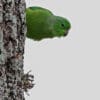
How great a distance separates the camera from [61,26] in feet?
20.9

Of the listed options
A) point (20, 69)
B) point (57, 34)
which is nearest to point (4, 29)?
point (20, 69)

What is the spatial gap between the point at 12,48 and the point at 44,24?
3024mm

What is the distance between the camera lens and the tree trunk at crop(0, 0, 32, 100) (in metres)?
2.95

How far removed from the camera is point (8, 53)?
9.89 feet

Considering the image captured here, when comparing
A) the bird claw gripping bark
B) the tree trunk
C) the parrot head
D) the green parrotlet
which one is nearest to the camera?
the tree trunk

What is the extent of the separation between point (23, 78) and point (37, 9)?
2843 mm

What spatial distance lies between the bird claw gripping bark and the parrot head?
2.87m

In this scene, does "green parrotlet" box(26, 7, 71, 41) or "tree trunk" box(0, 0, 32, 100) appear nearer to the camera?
"tree trunk" box(0, 0, 32, 100)

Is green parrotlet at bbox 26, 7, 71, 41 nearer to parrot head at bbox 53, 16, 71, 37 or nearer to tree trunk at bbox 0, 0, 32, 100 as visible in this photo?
parrot head at bbox 53, 16, 71, 37

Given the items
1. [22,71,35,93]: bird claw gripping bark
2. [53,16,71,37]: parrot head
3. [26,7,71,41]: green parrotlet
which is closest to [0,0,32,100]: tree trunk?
[22,71,35,93]: bird claw gripping bark

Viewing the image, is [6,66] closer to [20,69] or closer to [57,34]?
[20,69]

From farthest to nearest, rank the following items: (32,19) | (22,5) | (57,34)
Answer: (57,34)
(32,19)
(22,5)

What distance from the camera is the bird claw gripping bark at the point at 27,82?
3386 mm

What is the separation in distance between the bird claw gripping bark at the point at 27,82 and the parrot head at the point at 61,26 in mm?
2873
